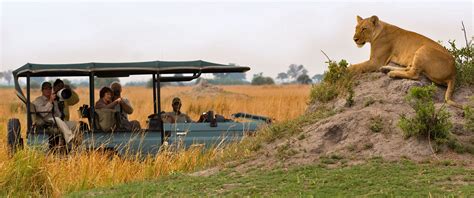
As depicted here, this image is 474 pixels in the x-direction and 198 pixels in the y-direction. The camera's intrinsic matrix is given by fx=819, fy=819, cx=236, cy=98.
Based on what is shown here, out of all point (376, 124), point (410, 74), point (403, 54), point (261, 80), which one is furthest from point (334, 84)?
point (261, 80)

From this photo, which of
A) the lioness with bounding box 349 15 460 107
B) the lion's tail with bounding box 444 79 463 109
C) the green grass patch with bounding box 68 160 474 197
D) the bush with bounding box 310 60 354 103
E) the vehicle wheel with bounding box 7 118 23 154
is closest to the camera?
the green grass patch with bounding box 68 160 474 197

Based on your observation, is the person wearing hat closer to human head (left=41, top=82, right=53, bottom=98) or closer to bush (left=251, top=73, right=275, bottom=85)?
human head (left=41, top=82, right=53, bottom=98)

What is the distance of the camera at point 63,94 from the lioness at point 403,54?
373 centimetres

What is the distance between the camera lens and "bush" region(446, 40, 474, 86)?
30.5ft

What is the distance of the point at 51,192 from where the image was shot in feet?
28.8

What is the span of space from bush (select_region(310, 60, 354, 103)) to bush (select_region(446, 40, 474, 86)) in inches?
49.0

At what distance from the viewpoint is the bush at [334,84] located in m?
9.63

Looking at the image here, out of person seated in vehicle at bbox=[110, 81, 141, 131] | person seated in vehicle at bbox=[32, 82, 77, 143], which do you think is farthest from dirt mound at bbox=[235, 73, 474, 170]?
person seated in vehicle at bbox=[32, 82, 77, 143]

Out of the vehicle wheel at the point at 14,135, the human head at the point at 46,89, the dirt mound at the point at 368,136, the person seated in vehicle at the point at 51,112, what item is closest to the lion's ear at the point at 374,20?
the dirt mound at the point at 368,136

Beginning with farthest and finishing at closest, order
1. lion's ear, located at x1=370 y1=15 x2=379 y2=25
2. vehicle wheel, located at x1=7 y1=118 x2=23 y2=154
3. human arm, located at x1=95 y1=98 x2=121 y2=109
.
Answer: human arm, located at x1=95 y1=98 x2=121 y2=109 → vehicle wheel, located at x1=7 y1=118 x2=23 y2=154 → lion's ear, located at x1=370 y1=15 x2=379 y2=25

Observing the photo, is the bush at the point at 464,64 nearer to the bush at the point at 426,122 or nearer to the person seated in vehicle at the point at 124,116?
the bush at the point at 426,122

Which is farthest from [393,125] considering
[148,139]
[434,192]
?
[148,139]

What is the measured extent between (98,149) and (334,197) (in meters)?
4.42

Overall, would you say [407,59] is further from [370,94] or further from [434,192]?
[434,192]
